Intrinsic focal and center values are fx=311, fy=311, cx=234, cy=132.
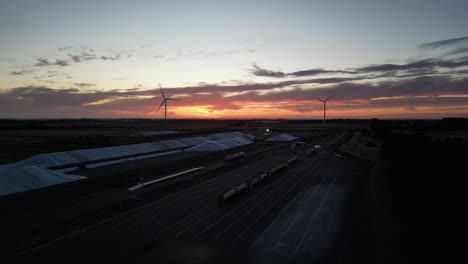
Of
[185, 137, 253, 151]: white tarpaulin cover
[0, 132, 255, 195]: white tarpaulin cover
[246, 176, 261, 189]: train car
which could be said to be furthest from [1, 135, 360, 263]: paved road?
[185, 137, 253, 151]: white tarpaulin cover

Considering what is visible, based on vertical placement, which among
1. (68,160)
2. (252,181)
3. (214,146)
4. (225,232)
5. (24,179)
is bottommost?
(225,232)

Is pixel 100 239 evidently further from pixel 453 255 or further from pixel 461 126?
pixel 461 126

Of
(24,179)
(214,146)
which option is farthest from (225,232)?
(214,146)

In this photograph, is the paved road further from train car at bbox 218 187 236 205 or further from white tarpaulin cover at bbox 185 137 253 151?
white tarpaulin cover at bbox 185 137 253 151

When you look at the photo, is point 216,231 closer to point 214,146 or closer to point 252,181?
point 252,181

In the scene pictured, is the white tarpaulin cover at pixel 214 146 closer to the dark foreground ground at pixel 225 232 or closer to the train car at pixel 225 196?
the dark foreground ground at pixel 225 232

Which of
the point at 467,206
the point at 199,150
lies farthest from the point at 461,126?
the point at 467,206
